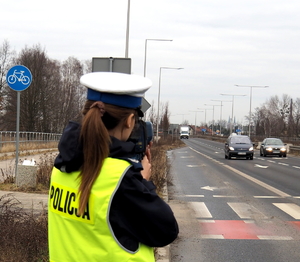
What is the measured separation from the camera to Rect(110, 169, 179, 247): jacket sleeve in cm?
202

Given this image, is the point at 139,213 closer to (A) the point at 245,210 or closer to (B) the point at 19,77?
(A) the point at 245,210

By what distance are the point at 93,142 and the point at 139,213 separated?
32cm

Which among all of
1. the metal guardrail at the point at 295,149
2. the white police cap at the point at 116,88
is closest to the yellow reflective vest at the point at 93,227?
the white police cap at the point at 116,88

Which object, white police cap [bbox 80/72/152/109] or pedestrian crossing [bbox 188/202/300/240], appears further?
pedestrian crossing [bbox 188/202/300/240]

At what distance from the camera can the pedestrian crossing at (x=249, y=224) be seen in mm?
8547

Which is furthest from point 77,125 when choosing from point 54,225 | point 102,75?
point 54,225

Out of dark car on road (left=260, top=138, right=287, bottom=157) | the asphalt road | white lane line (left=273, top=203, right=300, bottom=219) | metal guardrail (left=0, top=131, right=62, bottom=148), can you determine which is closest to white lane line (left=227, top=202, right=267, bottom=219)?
the asphalt road

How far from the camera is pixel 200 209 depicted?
37.8ft

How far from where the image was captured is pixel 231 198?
13422mm

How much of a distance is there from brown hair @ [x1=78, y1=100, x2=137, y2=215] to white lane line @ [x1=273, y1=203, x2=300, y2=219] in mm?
8871

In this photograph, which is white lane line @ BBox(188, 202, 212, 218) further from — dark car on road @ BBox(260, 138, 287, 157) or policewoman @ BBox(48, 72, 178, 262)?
dark car on road @ BBox(260, 138, 287, 157)

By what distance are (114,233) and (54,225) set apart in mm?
326

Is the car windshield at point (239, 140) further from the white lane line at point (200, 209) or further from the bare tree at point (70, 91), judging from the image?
the bare tree at point (70, 91)

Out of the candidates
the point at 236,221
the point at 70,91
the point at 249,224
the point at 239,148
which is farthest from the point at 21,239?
the point at 70,91
